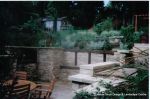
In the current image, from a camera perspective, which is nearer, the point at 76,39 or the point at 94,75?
the point at 94,75

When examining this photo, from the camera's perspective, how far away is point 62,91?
6113 mm

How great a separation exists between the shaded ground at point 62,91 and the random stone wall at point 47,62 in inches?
13.9

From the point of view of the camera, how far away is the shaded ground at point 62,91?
5.63m

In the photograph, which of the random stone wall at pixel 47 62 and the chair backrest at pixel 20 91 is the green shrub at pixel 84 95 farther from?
the random stone wall at pixel 47 62

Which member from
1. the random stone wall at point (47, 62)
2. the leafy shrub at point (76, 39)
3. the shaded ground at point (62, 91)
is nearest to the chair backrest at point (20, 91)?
the shaded ground at point (62, 91)

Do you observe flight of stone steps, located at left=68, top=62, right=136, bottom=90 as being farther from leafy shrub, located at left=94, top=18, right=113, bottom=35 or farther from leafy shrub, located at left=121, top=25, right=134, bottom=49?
leafy shrub, located at left=94, top=18, right=113, bottom=35

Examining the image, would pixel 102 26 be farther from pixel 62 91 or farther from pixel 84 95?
pixel 84 95

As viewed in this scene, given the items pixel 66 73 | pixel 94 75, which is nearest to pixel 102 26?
pixel 66 73

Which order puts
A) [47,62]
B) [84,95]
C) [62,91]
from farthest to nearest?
[47,62] → [62,91] → [84,95]

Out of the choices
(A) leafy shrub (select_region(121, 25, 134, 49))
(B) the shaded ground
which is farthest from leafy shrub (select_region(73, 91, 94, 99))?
(A) leafy shrub (select_region(121, 25, 134, 49))

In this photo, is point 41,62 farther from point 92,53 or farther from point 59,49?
point 92,53

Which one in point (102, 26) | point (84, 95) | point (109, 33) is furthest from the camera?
point (102, 26)

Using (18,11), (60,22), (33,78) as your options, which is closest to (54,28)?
(60,22)

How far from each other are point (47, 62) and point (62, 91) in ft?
5.08
